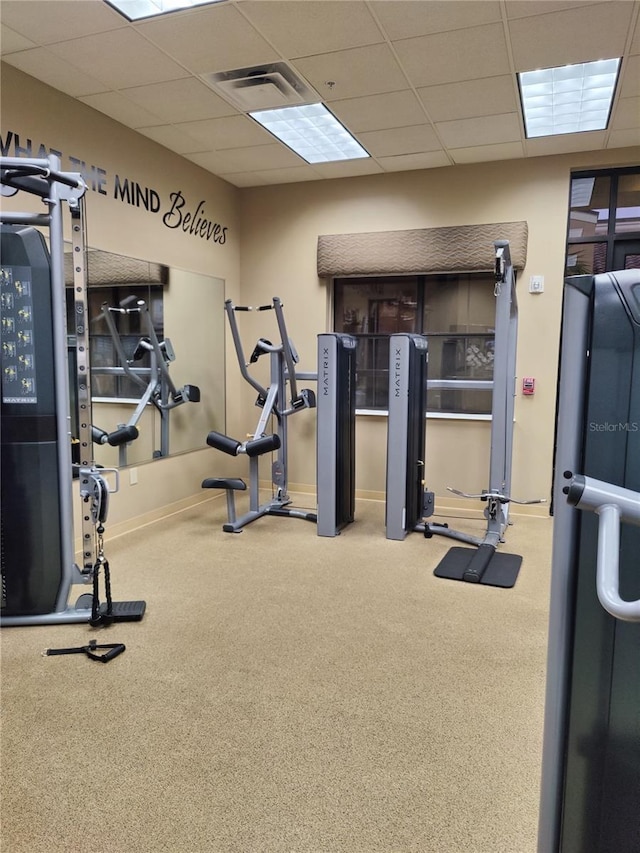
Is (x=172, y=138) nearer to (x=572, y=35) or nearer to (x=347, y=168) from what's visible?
(x=347, y=168)

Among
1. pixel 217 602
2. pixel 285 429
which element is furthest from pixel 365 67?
pixel 217 602

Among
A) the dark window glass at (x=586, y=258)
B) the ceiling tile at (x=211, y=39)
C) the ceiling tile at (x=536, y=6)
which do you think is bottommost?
the dark window glass at (x=586, y=258)

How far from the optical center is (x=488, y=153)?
187 inches

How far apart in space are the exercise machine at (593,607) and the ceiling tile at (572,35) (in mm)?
2380

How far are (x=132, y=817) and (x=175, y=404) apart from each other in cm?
362

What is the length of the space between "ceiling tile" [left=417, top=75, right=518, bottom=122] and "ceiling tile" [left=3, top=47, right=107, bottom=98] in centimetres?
206

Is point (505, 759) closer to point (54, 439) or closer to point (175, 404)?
point (54, 439)

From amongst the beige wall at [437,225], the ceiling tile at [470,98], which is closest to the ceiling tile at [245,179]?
the beige wall at [437,225]

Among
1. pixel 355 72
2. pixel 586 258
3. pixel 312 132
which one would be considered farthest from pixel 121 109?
pixel 586 258

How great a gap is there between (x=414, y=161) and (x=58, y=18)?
297 cm

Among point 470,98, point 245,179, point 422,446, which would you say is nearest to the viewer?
point 470,98

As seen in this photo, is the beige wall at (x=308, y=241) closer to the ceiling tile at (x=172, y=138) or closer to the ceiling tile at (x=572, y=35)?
A: the ceiling tile at (x=172, y=138)

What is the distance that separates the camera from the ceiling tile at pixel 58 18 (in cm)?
278

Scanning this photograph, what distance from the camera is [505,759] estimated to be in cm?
201
